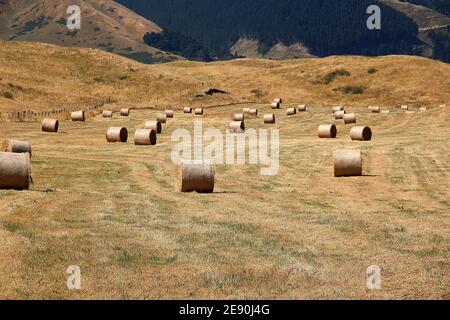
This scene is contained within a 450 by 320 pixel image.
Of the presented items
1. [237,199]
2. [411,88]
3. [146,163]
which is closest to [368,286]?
[237,199]

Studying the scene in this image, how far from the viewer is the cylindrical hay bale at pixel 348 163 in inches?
1115

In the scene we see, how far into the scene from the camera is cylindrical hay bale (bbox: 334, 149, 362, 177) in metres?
28.3

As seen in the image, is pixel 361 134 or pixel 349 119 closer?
pixel 361 134

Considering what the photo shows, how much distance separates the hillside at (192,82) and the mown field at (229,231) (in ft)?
190

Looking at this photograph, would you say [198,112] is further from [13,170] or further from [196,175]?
[13,170]

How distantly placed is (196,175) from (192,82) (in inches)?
3236

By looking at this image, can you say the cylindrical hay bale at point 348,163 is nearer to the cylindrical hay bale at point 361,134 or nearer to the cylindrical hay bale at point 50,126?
the cylindrical hay bale at point 361,134

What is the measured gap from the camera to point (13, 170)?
20.4 m

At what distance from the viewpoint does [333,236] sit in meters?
15.8

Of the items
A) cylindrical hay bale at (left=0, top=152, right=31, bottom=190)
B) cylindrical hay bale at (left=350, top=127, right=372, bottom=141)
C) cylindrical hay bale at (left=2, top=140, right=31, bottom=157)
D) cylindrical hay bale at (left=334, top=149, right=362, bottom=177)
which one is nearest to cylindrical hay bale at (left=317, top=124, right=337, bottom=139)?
cylindrical hay bale at (left=350, top=127, right=372, bottom=141)

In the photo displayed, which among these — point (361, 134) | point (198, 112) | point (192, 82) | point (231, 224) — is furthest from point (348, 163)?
point (192, 82)

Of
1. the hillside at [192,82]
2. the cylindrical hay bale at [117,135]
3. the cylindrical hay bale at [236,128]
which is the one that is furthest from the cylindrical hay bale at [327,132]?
the hillside at [192,82]

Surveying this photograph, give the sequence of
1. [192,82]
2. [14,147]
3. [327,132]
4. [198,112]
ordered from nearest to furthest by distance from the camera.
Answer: [14,147]
[327,132]
[198,112]
[192,82]
